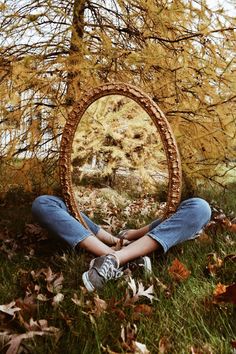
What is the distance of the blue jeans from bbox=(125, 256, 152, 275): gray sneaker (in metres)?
0.18

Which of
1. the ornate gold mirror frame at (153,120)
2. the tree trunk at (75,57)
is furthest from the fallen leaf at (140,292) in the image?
the tree trunk at (75,57)

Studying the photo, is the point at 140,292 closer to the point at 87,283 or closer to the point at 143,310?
the point at 143,310

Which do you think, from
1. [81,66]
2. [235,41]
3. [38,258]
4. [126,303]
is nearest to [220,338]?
[126,303]

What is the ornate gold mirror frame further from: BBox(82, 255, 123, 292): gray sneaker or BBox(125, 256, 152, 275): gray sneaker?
BBox(82, 255, 123, 292): gray sneaker

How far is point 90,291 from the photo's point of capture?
2.08m

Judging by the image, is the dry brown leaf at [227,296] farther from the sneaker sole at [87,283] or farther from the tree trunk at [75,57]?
the tree trunk at [75,57]

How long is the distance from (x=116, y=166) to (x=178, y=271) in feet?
4.00

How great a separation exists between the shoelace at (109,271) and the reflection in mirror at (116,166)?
0.96 m

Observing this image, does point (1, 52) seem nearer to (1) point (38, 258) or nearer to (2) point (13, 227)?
(2) point (13, 227)

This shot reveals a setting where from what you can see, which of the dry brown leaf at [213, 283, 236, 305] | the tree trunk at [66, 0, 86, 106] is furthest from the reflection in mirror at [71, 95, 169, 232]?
the dry brown leaf at [213, 283, 236, 305]

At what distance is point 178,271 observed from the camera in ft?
7.31

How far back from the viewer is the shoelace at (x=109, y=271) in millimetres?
2162

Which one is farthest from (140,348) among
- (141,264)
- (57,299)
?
(141,264)

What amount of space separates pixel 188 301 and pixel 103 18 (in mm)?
3106
